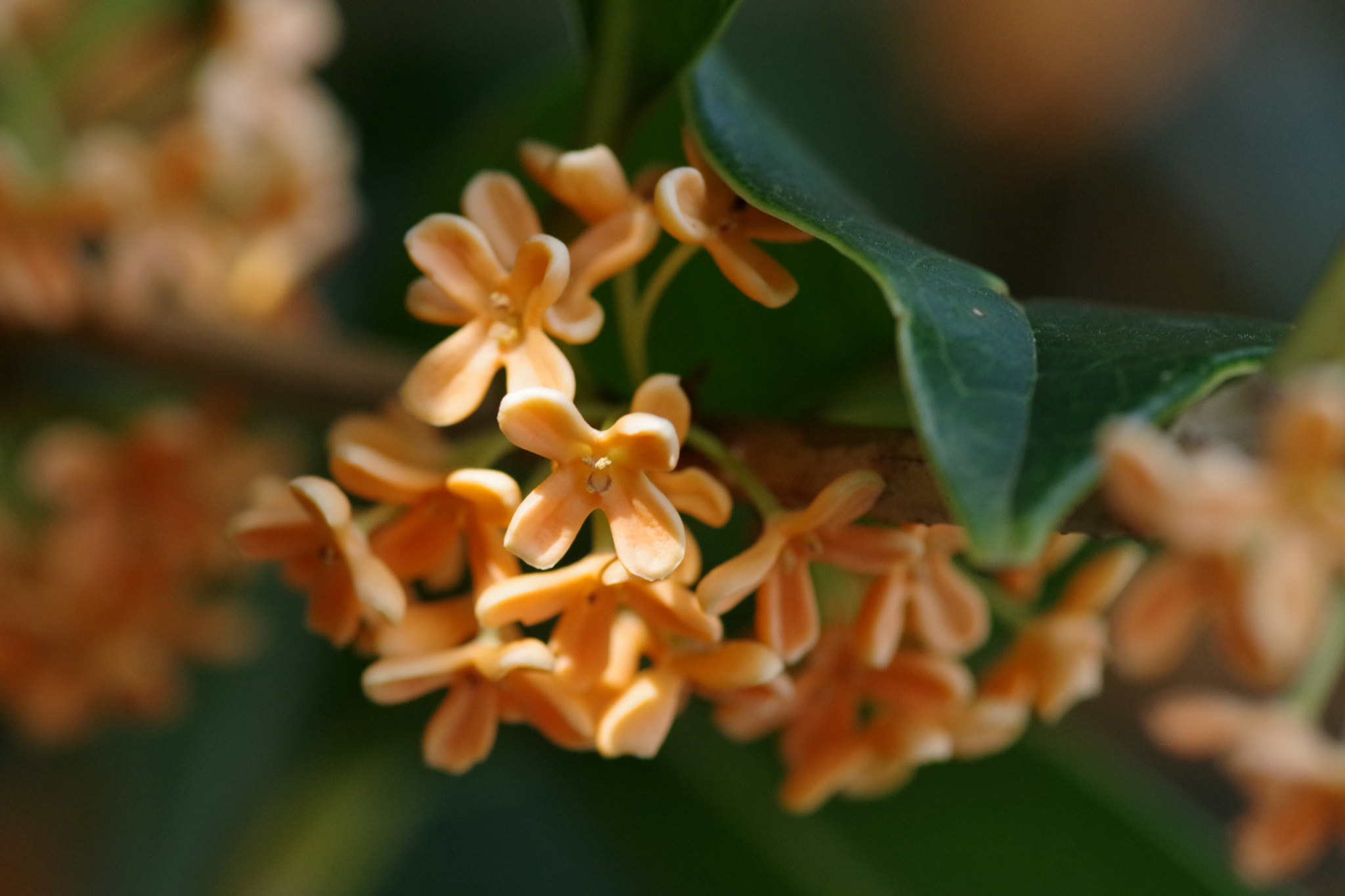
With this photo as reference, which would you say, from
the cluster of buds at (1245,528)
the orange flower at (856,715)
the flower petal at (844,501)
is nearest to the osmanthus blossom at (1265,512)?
the cluster of buds at (1245,528)

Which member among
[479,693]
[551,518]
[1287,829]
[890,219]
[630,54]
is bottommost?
[890,219]

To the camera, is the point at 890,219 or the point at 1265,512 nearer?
the point at 1265,512

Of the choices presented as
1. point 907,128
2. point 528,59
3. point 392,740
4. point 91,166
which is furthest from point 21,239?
point 907,128

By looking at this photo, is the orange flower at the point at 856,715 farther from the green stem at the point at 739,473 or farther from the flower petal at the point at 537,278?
the flower petal at the point at 537,278

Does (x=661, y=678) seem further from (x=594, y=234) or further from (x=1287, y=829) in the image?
(x=1287, y=829)

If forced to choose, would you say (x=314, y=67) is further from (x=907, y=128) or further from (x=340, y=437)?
(x=340, y=437)

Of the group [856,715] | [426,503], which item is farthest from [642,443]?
[856,715]

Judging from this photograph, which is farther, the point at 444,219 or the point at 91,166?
the point at 91,166
